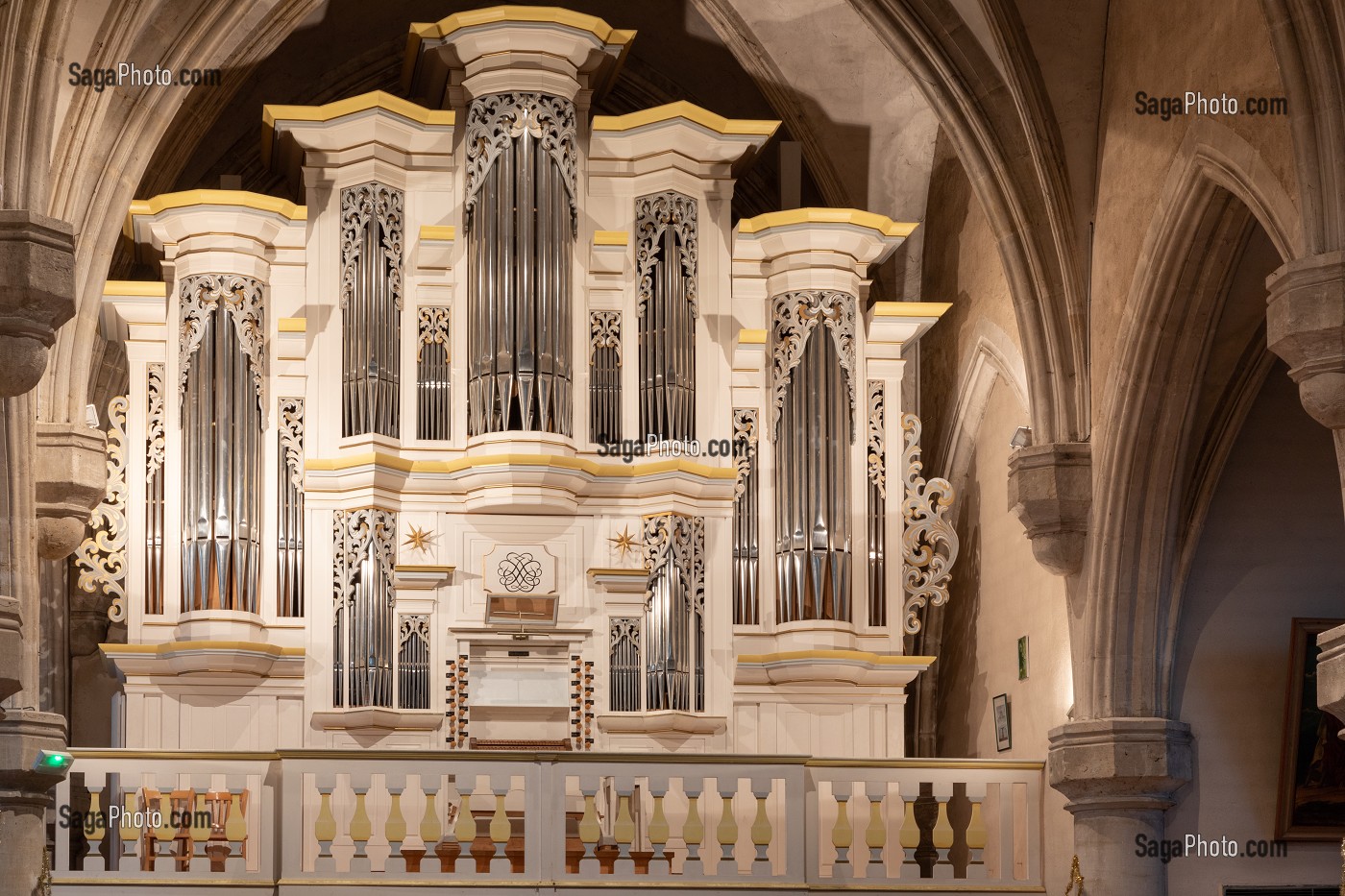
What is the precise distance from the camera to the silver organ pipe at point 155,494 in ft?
48.6

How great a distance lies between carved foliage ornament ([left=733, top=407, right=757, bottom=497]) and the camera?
50.4 feet

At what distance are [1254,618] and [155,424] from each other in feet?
23.9

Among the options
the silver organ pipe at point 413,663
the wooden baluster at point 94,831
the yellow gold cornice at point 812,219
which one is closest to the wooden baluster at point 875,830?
the silver organ pipe at point 413,663

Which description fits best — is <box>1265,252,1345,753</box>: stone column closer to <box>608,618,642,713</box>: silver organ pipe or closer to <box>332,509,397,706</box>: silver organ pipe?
<box>608,618,642,713</box>: silver organ pipe

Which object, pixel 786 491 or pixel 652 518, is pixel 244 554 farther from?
pixel 786 491

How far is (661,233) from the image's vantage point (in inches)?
607

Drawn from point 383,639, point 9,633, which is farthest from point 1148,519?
point 9,633

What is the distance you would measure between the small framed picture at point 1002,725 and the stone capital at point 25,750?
257 inches

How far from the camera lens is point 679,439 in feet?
48.9

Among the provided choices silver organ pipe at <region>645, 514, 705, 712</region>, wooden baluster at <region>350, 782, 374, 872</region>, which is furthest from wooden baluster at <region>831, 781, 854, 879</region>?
wooden baluster at <region>350, 782, 374, 872</region>

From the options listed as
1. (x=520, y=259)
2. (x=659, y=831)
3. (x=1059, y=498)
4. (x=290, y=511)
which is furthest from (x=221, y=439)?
(x=1059, y=498)

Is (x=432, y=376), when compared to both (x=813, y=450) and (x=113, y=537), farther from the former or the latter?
(x=813, y=450)

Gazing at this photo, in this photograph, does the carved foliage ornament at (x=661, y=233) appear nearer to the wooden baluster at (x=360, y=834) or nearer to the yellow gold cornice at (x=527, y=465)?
the yellow gold cornice at (x=527, y=465)

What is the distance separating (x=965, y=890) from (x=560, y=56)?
613cm
